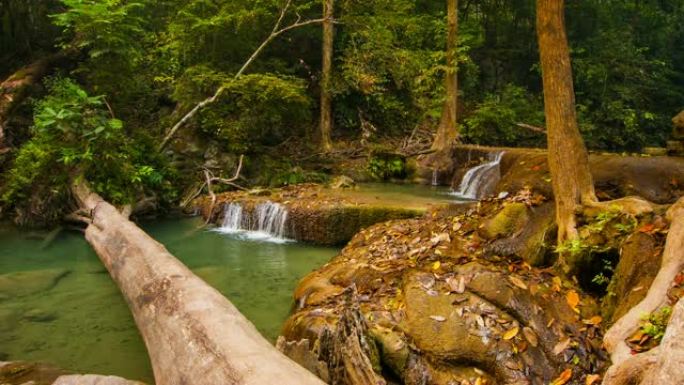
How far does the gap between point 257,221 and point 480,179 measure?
20.9ft

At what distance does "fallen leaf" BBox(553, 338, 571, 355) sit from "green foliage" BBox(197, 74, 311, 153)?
35.8 feet

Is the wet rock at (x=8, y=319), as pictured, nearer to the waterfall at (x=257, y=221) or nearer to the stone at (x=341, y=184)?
the waterfall at (x=257, y=221)

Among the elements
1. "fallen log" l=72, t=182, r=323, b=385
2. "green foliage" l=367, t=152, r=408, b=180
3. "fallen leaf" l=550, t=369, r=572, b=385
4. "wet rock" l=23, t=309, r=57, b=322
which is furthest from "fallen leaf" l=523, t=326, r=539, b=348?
"green foliage" l=367, t=152, r=408, b=180

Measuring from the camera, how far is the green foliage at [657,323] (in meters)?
3.51

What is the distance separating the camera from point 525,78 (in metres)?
25.3

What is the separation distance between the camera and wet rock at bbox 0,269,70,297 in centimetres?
721

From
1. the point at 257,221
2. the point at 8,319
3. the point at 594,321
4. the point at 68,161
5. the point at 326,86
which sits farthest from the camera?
the point at 326,86

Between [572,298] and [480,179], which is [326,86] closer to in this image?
[480,179]

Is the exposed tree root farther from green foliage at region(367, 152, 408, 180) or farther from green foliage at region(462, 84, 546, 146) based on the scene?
green foliage at region(462, 84, 546, 146)

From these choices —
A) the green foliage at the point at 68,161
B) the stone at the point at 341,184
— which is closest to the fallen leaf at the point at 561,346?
the stone at the point at 341,184

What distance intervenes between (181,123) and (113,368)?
10.0m

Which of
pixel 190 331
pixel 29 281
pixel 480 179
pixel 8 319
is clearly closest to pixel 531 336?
pixel 190 331

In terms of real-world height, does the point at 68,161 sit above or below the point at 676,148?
below

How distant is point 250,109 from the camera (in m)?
15.3
